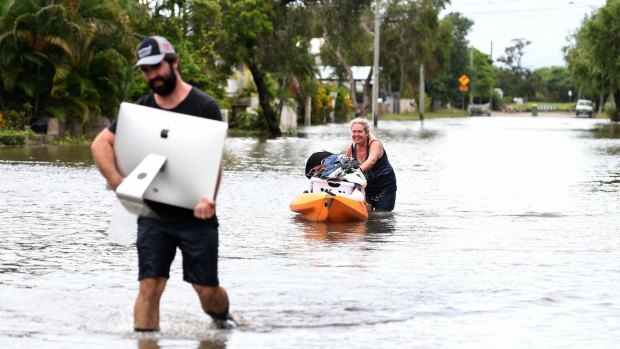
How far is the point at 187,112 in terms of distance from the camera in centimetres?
844

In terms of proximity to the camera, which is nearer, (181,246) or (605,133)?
(181,246)

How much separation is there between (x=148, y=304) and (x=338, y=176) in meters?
8.69

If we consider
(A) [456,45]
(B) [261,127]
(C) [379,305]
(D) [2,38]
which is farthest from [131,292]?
(A) [456,45]

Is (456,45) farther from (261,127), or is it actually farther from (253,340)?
(253,340)

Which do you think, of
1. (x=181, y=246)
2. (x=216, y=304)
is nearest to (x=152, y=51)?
(x=181, y=246)

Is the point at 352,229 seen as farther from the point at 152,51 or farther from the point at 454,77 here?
the point at 454,77

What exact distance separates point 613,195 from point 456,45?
419 feet

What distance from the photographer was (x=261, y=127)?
59.5 m

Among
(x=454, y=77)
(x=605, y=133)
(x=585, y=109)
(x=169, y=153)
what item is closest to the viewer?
(x=169, y=153)

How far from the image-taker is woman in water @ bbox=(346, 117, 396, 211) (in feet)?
58.2

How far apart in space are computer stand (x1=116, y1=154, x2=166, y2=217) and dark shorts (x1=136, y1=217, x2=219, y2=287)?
0.96 ft

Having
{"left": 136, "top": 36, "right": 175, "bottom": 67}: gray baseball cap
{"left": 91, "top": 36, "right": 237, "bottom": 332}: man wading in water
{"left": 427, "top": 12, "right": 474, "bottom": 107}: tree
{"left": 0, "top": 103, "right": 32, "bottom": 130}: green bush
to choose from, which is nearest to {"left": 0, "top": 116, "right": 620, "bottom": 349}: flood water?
{"left": 91, "top": 36, "right": 237, "bottom": 332}: man wading in water

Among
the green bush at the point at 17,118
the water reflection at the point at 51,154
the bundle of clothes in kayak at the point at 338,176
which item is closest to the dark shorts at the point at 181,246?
the bundle of clothes in kayak at the point at 338,176

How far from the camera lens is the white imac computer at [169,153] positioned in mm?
8180
